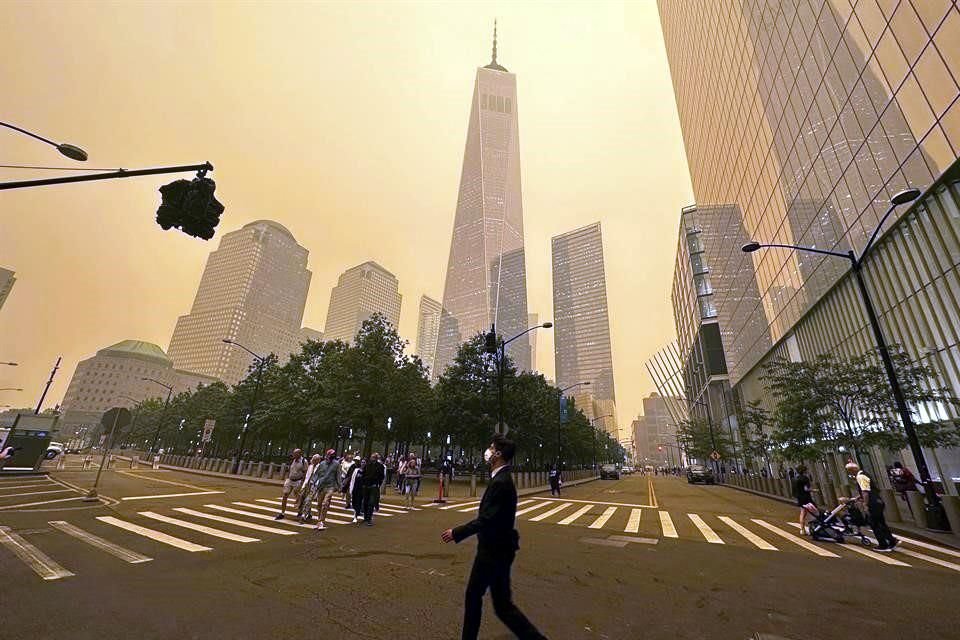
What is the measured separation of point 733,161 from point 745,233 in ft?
27.0

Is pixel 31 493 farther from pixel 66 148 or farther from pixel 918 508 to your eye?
pixel 918 508

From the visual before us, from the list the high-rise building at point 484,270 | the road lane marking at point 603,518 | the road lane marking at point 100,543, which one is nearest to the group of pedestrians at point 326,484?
the road lane marking at point 100,543

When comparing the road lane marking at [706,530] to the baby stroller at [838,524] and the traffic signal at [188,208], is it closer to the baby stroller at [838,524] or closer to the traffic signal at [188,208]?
the baby stroller at [838,524]

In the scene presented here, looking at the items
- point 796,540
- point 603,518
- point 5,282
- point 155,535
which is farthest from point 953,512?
point 5,282

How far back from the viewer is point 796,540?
1073 centimetres

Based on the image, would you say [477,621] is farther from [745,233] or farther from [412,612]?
[745,233]

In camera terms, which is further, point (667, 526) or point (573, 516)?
point (573, 516)

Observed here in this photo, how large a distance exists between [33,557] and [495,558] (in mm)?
8215

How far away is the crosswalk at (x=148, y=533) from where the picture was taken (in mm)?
6652

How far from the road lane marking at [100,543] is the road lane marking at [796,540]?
13575 mm

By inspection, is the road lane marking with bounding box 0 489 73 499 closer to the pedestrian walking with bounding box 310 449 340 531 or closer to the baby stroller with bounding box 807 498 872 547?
the pedestrian walking with bounding box 310 449 340 531

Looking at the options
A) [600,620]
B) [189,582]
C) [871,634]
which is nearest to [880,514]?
[871,634]

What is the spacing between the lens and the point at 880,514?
31.9 feet

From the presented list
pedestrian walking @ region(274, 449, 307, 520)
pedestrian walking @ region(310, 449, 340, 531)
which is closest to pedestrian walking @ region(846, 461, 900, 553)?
pedestrian walking @ region(310, 449, 340, 531)
